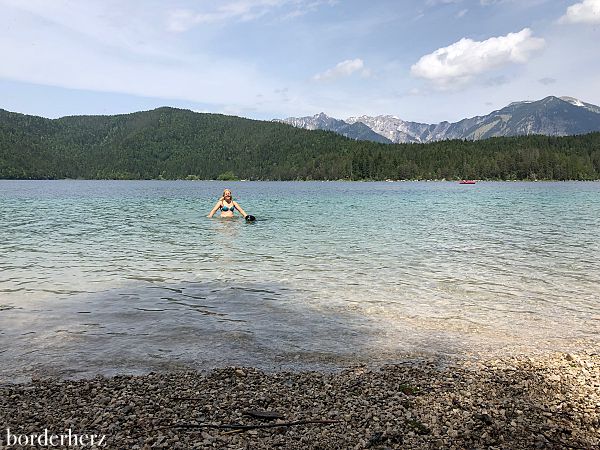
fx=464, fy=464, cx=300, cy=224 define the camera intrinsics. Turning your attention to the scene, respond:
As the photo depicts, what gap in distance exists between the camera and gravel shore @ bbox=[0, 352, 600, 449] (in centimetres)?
604

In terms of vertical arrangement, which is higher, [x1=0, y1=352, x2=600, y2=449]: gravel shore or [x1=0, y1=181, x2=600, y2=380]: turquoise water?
[x1=0, y1=352, x2=600, y2=449]: gravel shore

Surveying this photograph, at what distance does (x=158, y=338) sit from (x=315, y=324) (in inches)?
153

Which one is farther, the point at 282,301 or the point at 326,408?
the point at 282,301

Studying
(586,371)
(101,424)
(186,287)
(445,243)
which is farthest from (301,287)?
(445,243)

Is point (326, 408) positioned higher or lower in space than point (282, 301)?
higher

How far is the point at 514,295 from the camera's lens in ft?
49.5

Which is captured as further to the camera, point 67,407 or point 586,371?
point 586,371

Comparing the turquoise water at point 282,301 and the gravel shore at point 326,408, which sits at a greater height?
the gravel shore at point 326,408

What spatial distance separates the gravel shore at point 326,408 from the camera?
19.8 feet

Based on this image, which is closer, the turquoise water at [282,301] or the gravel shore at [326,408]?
the gravel shore at [326,408]

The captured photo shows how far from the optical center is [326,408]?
22.9 ft

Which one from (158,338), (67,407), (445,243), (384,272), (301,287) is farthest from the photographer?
(445,243)

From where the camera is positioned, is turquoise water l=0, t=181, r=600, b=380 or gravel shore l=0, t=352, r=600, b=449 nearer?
gravel shore l=0, t=352, r=600, b=449

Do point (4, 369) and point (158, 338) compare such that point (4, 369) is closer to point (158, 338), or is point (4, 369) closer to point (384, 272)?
point (158, 338)
